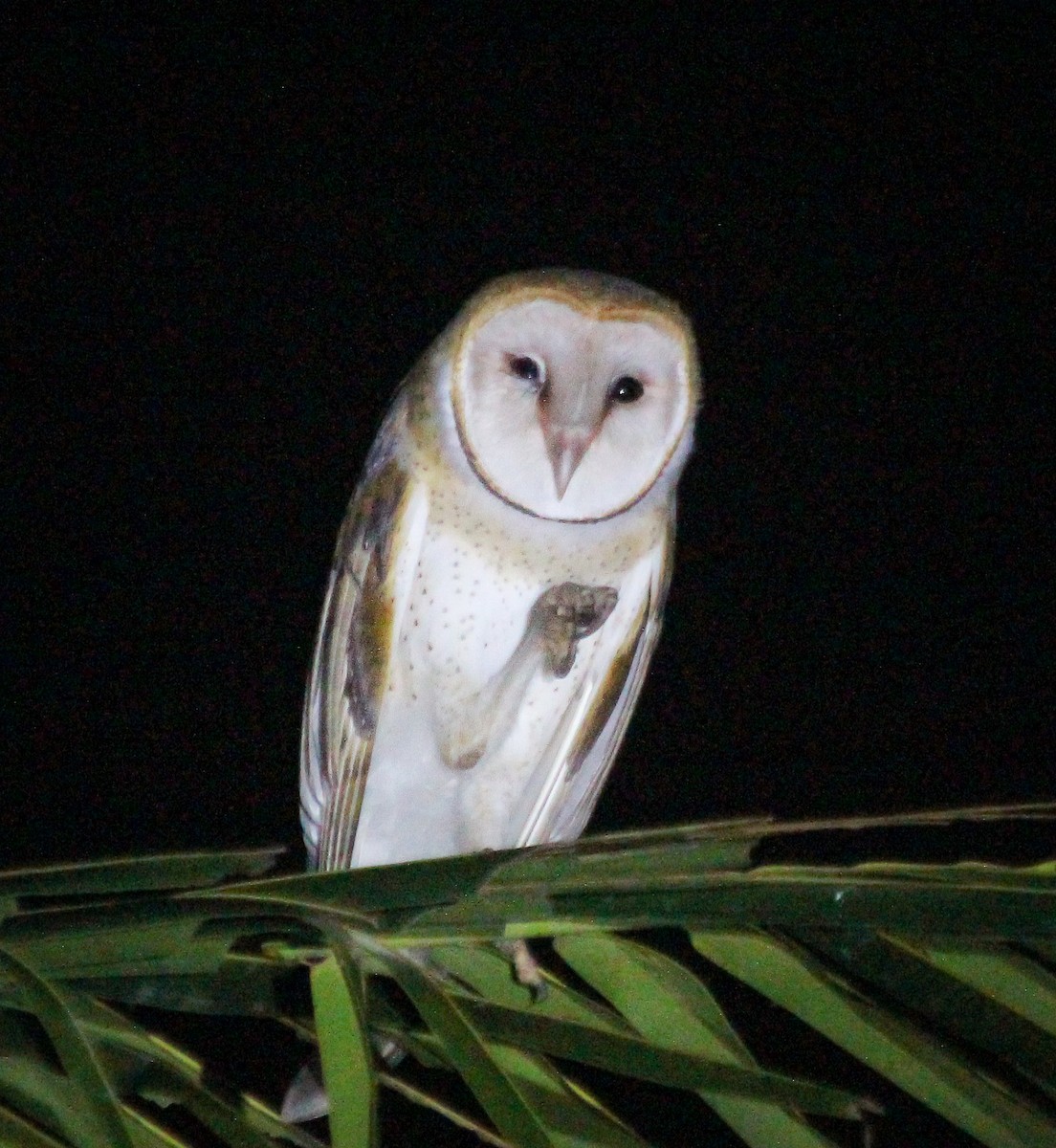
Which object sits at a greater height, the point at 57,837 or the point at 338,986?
the point at 57,837

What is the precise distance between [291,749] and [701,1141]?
1.61 meters

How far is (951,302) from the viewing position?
269 cm

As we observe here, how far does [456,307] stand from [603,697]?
136cm

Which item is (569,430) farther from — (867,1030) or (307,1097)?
(867,1030)

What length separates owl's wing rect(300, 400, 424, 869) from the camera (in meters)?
1.46

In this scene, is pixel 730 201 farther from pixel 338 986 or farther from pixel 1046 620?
pixel 338 986

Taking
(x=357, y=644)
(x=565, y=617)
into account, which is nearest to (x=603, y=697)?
(x=565, y=617)

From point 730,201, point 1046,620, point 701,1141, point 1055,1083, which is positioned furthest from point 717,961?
point 1046,620

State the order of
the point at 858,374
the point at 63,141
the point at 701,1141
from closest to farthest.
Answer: the point at 701,1141
the point at 63,141
the point at 858,374

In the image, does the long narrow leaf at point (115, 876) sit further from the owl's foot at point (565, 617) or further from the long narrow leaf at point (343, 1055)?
the owl's foot at point (565, 617)

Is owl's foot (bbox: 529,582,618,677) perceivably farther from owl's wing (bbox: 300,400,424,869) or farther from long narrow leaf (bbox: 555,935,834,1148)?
long narrow leaf (bbox: 555,935,834,1148)

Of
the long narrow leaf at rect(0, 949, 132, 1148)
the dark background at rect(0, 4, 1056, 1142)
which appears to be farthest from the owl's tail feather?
the dark background at rect(0, 4, 1056, 1142)

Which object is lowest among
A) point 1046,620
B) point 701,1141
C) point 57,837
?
point 701,1141

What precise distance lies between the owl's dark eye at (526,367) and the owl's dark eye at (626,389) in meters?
0.08
